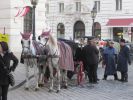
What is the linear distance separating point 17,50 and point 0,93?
71.2 ft

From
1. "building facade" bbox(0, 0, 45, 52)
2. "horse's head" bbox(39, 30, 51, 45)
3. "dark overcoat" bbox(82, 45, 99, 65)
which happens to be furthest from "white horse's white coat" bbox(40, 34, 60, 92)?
"building facade" bbox(0, 0, 45, 52)

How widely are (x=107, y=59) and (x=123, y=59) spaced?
0.78 meters

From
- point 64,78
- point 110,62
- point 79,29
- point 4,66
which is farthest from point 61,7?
point 4,66

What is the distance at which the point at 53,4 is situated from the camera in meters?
61.8

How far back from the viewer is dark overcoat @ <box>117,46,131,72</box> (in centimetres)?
1886

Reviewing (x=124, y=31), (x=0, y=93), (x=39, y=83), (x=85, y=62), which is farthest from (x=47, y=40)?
(x=124, y=31)

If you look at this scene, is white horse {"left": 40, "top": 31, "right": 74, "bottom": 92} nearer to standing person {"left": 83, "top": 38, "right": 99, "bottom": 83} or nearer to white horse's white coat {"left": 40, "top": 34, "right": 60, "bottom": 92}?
white horse's white coat {"left": 40, "top": 34, "right": 60, "bottom": 92}

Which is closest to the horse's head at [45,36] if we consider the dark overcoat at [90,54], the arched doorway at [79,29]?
the dark overcoat at [90,54]

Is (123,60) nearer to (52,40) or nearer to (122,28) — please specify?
(52,40)

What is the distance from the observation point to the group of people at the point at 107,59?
59.1ft

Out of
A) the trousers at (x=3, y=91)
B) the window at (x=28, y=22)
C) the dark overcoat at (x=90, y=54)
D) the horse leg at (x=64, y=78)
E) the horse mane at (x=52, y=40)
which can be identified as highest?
the window at (x=28, y=22)

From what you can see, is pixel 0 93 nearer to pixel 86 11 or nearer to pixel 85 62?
pixel 85 62

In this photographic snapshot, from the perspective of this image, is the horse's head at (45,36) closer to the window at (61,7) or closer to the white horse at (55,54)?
the white horse at (55,54)

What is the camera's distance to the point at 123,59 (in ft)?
62.1
